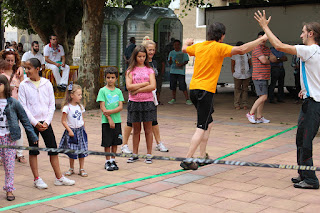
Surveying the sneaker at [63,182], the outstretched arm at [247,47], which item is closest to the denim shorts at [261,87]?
the outstretched arm at [247,47]

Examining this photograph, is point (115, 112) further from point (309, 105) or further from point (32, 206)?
point (309, 105)

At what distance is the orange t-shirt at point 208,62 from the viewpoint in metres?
6.57

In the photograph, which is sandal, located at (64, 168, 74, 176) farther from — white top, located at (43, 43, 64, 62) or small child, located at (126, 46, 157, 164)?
white top, located at (43, 43, 64, 62)

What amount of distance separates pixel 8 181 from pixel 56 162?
693mm

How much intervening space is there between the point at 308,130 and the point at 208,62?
1.51 meters

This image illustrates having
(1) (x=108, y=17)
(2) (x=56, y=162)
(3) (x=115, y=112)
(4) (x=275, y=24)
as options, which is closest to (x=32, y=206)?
(2) (x=56, y=162)

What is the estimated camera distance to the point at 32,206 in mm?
5316

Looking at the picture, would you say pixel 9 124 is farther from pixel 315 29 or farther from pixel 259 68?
pixel 259 68

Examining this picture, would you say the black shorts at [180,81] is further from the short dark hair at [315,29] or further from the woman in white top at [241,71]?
the short dark hair at [315,29]

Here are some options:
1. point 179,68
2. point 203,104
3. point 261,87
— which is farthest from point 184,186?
point 179,68

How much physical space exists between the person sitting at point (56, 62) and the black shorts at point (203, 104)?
8463 millimetres

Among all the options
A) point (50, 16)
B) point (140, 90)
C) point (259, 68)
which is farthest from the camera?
point (50, 16)

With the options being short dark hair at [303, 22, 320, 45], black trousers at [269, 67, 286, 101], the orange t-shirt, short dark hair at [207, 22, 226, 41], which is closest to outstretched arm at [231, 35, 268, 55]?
the orange t-shirt

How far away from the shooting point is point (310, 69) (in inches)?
230
